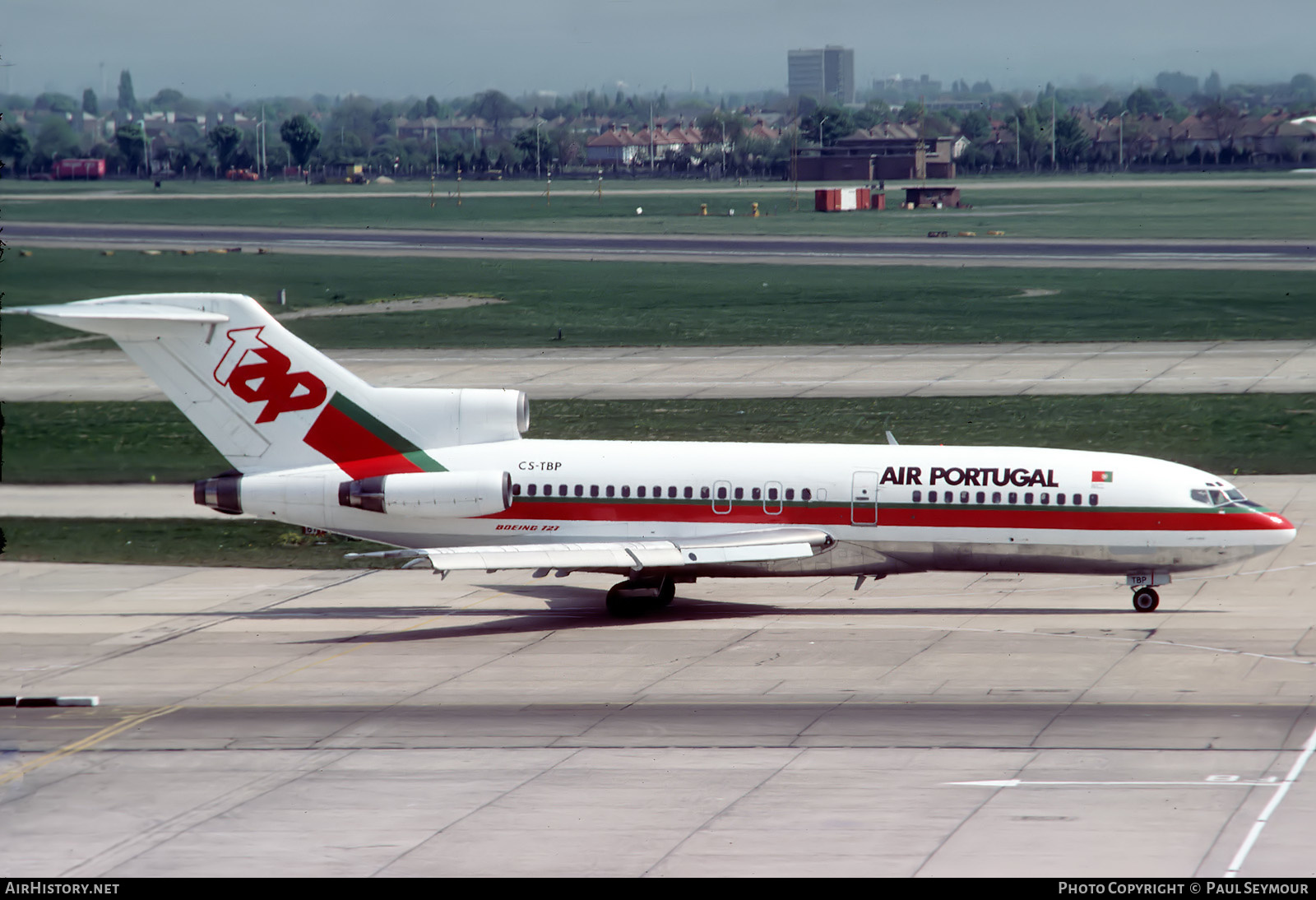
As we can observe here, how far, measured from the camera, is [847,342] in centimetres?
7819

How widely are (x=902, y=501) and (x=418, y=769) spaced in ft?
46.1

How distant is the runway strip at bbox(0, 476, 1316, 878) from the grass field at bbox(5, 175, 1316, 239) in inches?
4090

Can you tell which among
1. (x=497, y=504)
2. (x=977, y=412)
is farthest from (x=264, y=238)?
(x=497, y=504)

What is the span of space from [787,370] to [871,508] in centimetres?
3543

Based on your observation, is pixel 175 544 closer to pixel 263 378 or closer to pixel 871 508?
pixel 263 378

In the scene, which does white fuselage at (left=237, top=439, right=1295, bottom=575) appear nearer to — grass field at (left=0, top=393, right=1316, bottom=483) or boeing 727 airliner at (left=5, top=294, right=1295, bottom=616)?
boeing 727 airliner at (left=5, top=294, right=1295, bottom=616)

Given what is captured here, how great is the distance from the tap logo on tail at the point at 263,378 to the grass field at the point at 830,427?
16878 mm

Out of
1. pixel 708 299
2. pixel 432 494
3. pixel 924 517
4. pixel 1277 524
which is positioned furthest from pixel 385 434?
pixel 708 299

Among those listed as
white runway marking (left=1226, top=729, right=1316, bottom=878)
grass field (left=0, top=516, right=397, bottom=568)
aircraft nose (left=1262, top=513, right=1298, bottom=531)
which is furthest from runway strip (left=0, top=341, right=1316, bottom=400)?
white runway marking (left=1226, top=729, right=1316, bottom=878)

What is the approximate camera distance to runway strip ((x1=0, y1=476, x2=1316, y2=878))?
21109 mm

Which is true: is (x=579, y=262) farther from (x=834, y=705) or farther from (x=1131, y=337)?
(x=834, y=705)

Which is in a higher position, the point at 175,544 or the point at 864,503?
the point at 864,503

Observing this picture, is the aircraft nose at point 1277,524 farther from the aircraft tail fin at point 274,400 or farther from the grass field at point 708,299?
the grass field at point 708,299

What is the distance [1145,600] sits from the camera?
35156 mm
